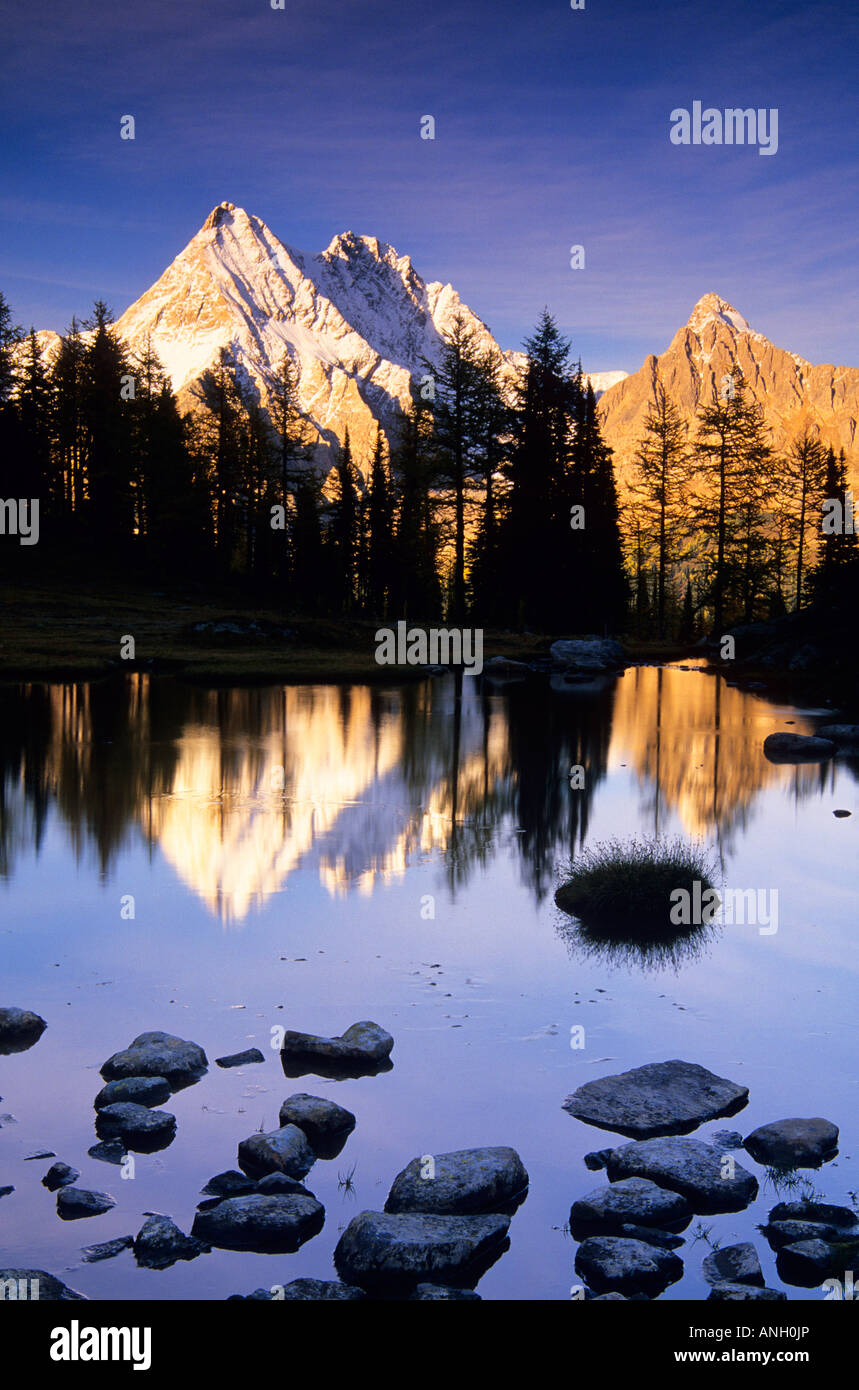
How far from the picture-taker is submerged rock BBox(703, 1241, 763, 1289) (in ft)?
18.6

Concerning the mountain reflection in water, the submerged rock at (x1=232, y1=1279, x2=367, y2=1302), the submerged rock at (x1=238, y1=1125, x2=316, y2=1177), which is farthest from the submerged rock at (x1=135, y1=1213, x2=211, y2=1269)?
the mountain reflection in water

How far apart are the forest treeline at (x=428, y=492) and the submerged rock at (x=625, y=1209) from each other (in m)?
46.8

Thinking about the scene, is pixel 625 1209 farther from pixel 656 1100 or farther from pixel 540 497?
pixel 540 497

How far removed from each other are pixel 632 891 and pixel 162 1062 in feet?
19.4

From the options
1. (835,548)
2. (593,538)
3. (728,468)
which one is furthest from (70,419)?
(835,548)

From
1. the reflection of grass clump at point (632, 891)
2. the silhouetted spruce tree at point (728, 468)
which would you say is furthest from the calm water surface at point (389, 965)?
the silhouetted spruce tree at point (728, 468)

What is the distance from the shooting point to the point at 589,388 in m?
69.6

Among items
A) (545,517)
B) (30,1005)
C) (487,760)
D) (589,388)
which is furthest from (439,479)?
(30,1005)

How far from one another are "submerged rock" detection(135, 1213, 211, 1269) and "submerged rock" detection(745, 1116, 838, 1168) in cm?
346

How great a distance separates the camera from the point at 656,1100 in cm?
750

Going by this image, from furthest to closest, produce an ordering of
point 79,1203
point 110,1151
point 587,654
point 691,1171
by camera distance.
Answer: point 587,654, point 110,1151, point 691,1171, point 79,1203

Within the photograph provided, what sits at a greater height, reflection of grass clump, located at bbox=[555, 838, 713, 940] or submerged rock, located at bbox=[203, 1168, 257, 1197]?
reflection of grass clump, located at bbox=[555, 838, 713, 940]

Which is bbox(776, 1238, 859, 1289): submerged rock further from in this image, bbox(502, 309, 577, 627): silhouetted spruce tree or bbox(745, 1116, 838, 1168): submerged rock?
bbox(502, 309, 577, 627): silhouetted spruce tree

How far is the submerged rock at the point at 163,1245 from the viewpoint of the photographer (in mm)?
5797
